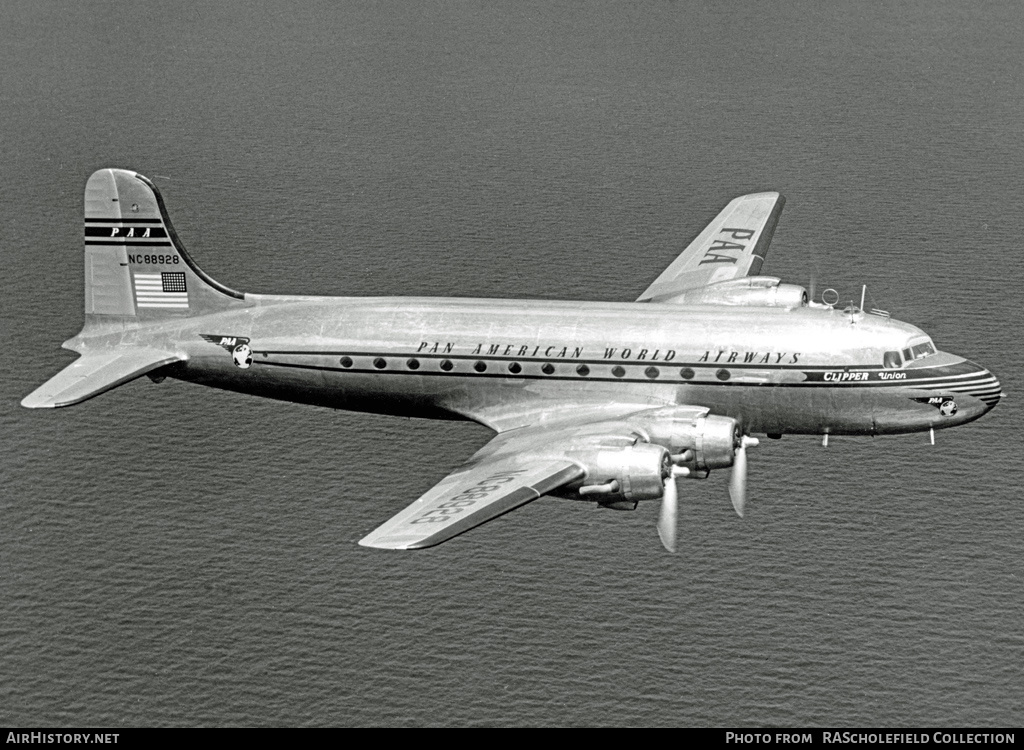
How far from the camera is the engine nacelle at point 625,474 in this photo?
4541 centimetres

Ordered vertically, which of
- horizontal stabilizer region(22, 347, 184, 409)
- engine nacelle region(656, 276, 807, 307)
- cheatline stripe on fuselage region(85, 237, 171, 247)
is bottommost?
horizontal stabilizer region(22, 347, 184, 409)

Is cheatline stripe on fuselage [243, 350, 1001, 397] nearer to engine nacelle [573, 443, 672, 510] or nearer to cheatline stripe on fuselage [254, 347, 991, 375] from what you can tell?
cheatline stripe on fuselage [254, 347, 991, 375]

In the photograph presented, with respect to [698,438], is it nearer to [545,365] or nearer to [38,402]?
[545,365]

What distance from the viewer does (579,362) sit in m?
51.6

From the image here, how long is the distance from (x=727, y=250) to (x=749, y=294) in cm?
499

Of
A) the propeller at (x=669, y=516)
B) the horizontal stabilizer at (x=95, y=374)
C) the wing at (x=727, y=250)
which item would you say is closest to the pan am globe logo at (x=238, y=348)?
the horizontal stabilizer at (x=95, y=374)

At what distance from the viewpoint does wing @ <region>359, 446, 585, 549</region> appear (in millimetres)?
40969

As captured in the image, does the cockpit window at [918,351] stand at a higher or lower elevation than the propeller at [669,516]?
higher

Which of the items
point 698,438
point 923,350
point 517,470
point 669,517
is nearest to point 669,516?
point 669,517

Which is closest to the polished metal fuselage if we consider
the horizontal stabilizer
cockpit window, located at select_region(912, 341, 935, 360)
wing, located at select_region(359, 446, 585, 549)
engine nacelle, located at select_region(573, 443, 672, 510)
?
cockpit window, located at select_region(912, 341, 935, 360)

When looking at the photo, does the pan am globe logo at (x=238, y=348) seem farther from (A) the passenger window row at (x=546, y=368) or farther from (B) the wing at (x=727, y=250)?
(B) the wing at (x=727, y=250)

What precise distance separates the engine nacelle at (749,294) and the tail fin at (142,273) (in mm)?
17799

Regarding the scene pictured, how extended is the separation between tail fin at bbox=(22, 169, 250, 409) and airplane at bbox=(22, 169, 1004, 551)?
5 cm

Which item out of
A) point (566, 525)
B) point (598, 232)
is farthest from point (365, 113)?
point (566, 525)
